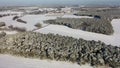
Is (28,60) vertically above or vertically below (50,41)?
below

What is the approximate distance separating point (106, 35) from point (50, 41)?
12.1 meters

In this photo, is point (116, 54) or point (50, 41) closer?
point (116, 54)

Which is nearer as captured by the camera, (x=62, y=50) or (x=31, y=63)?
(x=31, y=63)

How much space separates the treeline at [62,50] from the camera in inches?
665

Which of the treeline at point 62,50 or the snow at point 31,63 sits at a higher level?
the treeline at point 62,50

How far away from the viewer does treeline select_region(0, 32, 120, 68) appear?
1689 cm

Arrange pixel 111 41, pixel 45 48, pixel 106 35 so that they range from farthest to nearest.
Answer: pixel 106 35
pixel 111 41
pixel 45 48

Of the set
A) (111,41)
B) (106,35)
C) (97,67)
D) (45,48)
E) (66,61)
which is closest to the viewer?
(97,67)

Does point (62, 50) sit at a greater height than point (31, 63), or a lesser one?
greater

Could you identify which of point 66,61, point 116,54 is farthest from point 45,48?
point 116,54

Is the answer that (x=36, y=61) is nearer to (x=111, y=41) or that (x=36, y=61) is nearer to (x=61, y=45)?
(x=61, y=45)

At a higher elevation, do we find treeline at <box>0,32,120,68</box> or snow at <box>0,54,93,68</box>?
treeline at <box>0,32,120,68</box>

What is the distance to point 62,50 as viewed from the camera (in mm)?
18375

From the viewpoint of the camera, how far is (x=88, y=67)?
16438mm
